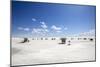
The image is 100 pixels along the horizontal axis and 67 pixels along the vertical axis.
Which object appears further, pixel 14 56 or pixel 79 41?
pixel 79 41

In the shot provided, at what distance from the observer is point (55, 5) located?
2.30 m

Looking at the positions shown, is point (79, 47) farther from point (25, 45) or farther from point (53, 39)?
point (25, 45)

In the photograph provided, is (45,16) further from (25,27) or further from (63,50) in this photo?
(63,50)

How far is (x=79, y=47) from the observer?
94.3 inches

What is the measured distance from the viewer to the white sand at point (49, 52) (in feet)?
7.07

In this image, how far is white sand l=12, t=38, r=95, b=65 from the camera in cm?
216

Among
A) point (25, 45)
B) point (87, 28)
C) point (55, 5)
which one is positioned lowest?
point (25, 45)

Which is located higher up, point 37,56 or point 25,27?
point 25,27

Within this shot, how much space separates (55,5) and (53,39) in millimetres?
421

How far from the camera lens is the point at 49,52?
2268 millimetres

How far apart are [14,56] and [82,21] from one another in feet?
3.17
